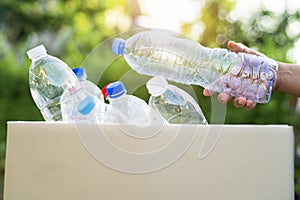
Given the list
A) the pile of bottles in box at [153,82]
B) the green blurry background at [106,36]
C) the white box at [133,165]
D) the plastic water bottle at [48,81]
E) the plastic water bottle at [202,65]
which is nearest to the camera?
the white box at [133,165]

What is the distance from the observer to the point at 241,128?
119 centimetres

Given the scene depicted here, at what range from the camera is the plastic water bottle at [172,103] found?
132 centimetres

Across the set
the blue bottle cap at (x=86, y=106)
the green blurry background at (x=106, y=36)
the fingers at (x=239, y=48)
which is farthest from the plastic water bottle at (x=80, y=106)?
the green blurry background at (x=106, y=36)

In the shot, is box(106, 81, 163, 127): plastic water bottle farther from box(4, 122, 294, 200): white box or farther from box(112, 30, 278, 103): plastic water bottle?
box(112, 30, 278, 103): plastic water bottle

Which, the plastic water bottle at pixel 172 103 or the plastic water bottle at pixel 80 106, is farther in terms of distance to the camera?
the plastic water bottle at pixel 172 103

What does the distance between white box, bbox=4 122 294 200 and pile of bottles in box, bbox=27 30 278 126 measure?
68 millimetres

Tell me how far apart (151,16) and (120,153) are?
440cm

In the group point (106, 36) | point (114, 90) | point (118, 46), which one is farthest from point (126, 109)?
point (106, 36)

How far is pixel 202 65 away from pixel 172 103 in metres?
0.33

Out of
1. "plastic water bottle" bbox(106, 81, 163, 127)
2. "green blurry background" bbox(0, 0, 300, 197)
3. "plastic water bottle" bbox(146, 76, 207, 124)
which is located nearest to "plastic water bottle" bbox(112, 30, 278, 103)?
"plastic water bottle" bbox(146, 76, 207, 124)

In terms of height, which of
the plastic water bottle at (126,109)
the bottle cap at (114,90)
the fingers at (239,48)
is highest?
the fingers at (239,48)

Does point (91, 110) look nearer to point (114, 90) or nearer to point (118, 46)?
point (114, 90)

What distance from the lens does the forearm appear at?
1427mm

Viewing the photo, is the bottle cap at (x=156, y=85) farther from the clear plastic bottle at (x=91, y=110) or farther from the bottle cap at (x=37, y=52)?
the bottle cap at (x=37, y=52)
